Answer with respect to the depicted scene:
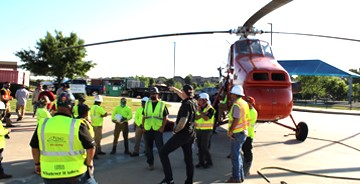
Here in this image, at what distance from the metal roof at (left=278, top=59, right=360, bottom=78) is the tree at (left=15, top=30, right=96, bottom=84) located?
24.2m

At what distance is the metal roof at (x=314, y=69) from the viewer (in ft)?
104

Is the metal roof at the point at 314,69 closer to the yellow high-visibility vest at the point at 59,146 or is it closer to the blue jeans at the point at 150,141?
the blue jeans at the point at 150,141

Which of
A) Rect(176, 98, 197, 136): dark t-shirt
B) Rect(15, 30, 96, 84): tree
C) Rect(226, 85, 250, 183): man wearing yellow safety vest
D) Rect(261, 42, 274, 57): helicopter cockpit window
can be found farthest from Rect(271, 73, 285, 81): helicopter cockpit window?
Rect(15, 30, 96, 84): tree

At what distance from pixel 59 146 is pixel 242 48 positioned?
816 centimetres

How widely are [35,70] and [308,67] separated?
101 feet

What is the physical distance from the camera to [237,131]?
5816 millimetres

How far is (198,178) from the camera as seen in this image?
607cm

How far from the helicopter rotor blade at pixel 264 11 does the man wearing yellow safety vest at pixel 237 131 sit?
236cm

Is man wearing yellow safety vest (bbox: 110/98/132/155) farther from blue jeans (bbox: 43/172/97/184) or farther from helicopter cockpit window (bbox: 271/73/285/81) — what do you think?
blue jeans (bbox: 43/172/97/184)

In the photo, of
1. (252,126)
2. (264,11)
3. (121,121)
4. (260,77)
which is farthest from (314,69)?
(121,121)

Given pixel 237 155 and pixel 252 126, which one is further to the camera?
pixel 252 126

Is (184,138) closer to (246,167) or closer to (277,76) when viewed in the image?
(246,167)

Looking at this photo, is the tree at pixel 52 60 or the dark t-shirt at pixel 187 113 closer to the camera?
the dark t-shirt at pixel 187 113

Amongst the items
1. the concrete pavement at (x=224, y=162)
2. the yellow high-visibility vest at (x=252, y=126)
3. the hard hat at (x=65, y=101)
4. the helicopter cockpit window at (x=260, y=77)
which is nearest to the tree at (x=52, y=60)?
the concrete pavement at (x=224, y=162)
